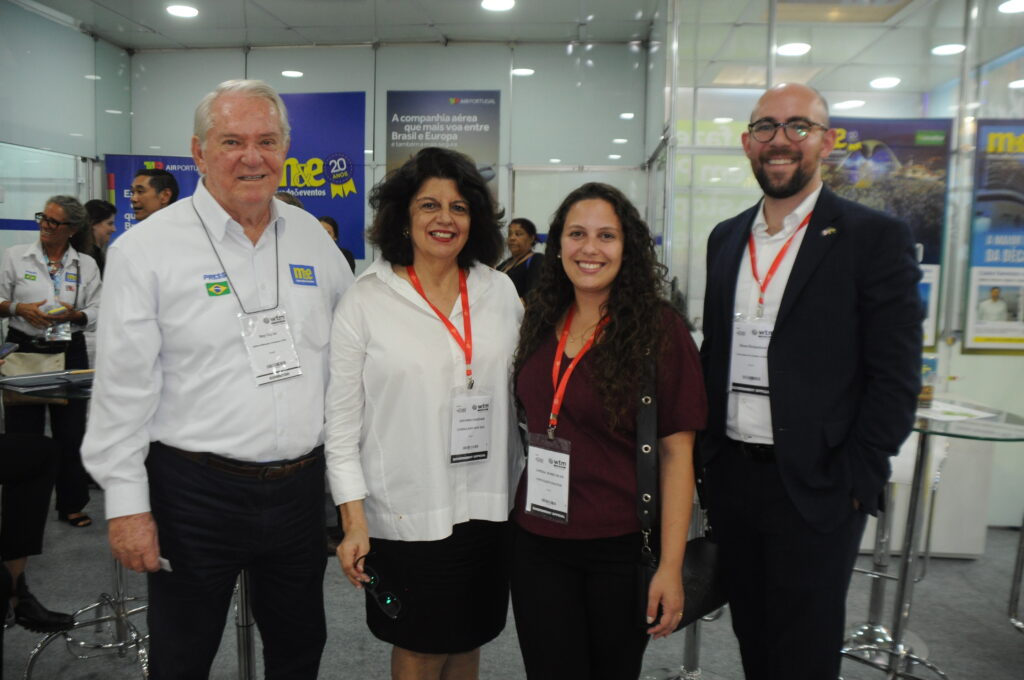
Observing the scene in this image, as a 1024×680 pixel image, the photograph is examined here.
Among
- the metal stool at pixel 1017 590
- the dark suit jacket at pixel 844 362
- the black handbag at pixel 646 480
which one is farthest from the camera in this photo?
the metal stool at pixel 1017 590

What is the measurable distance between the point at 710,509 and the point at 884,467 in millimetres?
450

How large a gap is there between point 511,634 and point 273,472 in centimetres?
163

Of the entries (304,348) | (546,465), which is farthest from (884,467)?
(304,348)

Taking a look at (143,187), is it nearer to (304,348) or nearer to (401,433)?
(304,348)

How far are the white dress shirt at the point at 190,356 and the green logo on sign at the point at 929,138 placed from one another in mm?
3998

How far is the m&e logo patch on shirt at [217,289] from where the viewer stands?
63.2 inches

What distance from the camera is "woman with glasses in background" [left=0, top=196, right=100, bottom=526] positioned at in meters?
3.83

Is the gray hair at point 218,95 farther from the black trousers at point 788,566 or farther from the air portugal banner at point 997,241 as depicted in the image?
the air portugal banner at point 997,241

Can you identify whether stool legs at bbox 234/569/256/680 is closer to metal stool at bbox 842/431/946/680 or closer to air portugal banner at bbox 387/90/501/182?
metal stool at bbox 842/431/946/680

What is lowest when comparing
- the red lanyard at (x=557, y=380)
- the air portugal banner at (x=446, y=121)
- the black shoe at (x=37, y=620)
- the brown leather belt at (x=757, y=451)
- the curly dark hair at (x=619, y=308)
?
the black shoe at (x=37, y=620)

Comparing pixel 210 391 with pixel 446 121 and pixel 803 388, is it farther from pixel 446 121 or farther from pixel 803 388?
pixel 446 121

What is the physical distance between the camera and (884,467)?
162 centimetres

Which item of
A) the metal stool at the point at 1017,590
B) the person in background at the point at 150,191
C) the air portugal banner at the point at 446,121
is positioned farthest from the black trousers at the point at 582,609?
the air portugal banner at the point at 446,121

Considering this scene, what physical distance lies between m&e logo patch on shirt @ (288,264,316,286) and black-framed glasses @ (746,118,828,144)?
1212 millimetres
